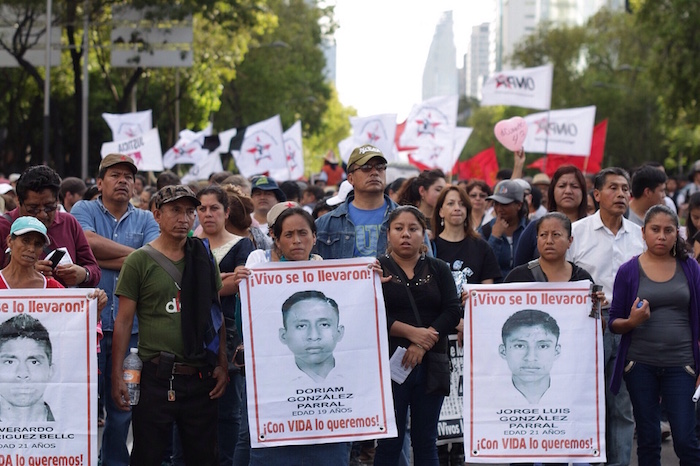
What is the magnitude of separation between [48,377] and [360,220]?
2239 mm

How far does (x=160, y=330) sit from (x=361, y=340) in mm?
1050

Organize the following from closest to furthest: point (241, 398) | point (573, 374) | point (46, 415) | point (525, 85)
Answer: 1. point (46, 415)
2. point (573, 374)
3. point (241, 398)
4. point (525, 85)

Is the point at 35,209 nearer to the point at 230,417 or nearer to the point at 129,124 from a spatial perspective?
the point at 230,417

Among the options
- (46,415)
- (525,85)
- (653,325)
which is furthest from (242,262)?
(525,85)

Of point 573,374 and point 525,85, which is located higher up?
point 525,85

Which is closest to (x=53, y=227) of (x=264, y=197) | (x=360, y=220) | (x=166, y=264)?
(x=166, y=264)

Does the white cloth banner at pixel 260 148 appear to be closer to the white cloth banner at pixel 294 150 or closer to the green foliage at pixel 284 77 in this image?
the white cloth banner at pixel 294 150

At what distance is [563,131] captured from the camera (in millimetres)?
18781

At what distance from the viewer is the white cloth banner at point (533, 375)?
21.1 ft

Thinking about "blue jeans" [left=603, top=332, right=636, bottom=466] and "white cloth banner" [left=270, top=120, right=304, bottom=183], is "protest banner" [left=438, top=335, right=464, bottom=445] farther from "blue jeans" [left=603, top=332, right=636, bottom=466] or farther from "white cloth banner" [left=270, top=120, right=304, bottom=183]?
"white cloth banner" [left=270, top=120, right=304, bottom=183]

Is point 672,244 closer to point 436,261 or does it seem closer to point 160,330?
point 436,261

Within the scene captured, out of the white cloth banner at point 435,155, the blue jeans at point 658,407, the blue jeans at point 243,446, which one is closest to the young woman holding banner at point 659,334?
the blue jeans at point 658,407

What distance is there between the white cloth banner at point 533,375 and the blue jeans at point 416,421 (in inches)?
10.7

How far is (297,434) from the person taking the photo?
606 cm
